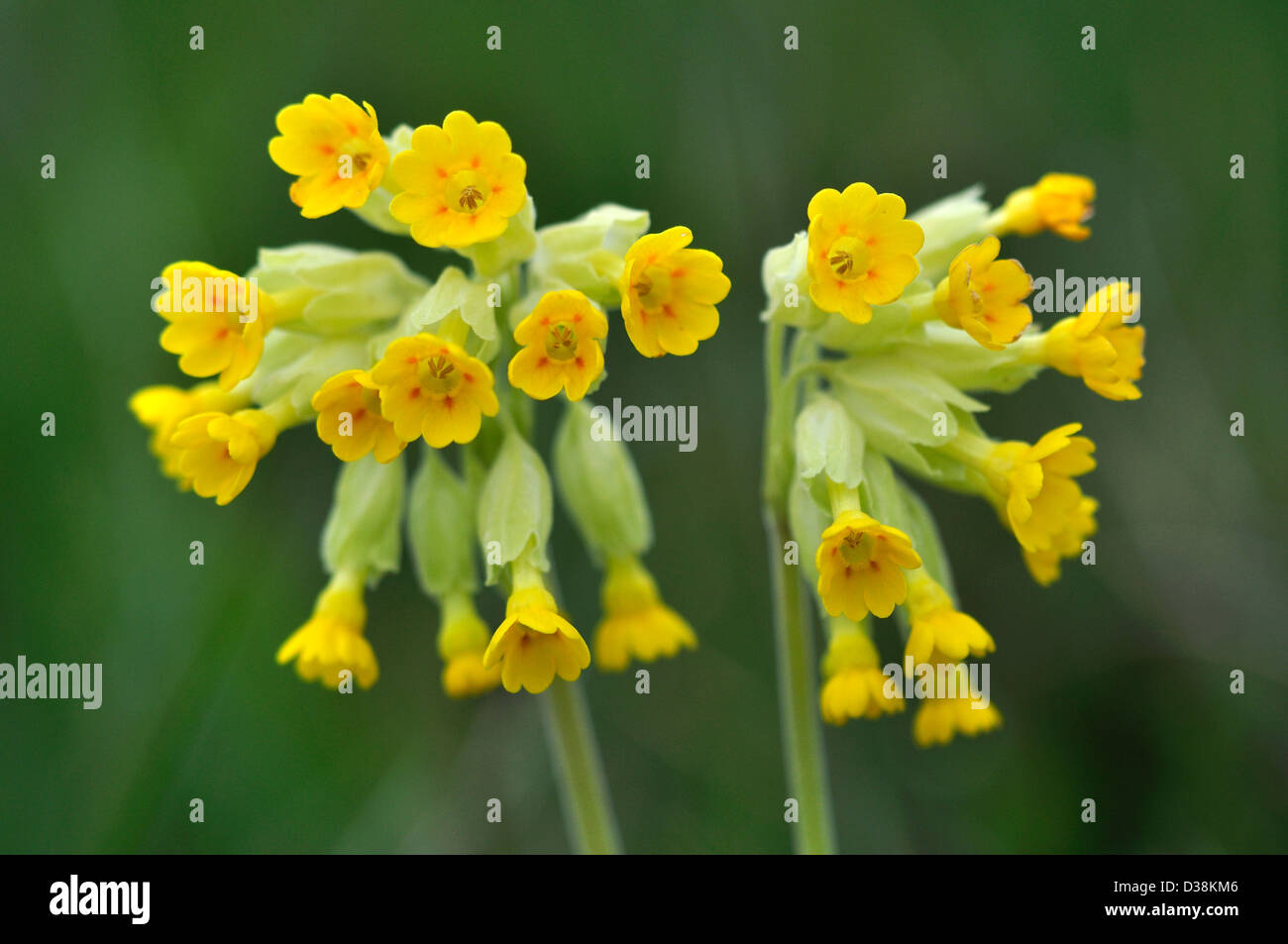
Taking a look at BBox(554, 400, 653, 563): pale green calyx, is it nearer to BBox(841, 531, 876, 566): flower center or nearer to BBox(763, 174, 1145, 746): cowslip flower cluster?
BBox(763, 174, 1145, 746): cowslip flower cluster

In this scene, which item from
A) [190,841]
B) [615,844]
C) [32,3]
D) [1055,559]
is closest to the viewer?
[1055,559]

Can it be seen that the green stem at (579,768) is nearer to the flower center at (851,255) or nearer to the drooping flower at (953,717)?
the drooping flower at (953,717)

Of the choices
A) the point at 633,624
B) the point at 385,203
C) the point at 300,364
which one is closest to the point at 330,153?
the point at 385,203

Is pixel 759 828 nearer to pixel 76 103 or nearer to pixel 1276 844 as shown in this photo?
pixel 1276 844

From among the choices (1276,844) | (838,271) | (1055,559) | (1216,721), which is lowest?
(1276,844)

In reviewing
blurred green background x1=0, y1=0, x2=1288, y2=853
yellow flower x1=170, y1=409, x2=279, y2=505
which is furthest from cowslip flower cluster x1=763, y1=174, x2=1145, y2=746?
blurred green background x1=0, y1=0, x2=1288, y2=853

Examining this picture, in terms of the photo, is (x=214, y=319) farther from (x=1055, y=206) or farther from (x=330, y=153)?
(x=1055, y=206)
